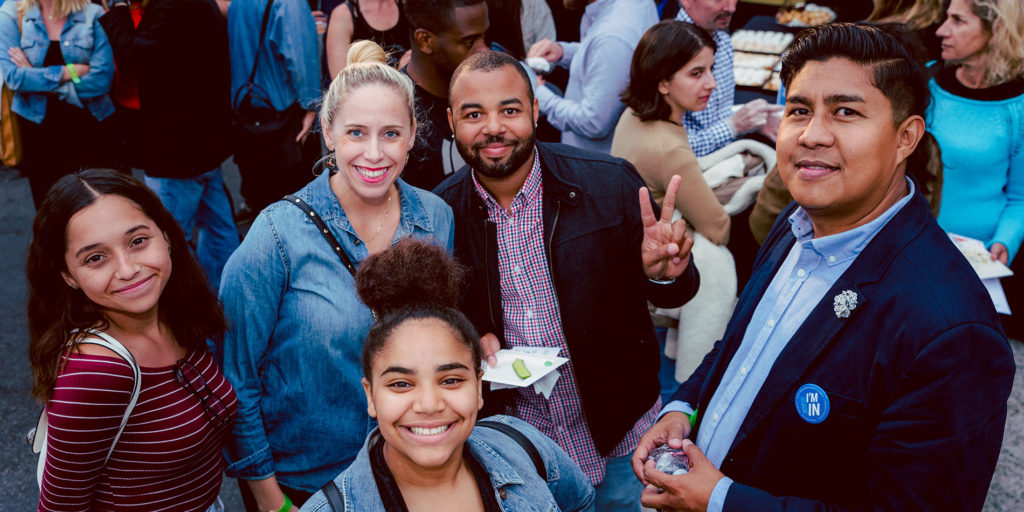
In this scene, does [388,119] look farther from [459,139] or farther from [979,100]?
[979,100]

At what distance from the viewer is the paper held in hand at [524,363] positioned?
225cm

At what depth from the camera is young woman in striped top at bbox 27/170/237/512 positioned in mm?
1858

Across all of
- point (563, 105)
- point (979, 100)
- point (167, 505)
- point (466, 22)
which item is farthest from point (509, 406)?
point (979, 100)

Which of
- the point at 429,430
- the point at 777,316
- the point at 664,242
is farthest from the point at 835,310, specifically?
the point at 429,430

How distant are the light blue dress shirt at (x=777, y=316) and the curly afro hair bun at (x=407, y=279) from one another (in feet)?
2.50

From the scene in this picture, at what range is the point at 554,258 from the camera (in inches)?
97.5

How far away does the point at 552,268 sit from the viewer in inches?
97.6

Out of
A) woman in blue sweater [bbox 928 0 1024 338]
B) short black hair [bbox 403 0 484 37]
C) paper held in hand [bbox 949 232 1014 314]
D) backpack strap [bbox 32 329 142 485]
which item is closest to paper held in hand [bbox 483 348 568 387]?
backpack strap [bbox 32 329 142 485]

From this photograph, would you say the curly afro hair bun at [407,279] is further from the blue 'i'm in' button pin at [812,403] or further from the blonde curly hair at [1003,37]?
the blonde curly hair at [1003,37]

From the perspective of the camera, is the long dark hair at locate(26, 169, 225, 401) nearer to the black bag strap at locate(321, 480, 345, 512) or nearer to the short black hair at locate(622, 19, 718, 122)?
the black bag strap at locate(321, 480, 345, 512)

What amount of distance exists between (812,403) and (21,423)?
4.08m

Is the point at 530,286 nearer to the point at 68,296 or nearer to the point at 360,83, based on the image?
the point at 360,83

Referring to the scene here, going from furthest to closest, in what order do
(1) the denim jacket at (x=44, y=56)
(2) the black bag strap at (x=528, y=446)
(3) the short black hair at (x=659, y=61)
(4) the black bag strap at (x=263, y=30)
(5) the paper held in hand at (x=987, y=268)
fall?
(1) the denim jacket at (x=44, y=56) < (4) the black bag strap at (x=263, y=30) < (3) the short black hair at (x=659, y=61) < (5) the paper held in hand at (x=987, y=268) < (2) the black bag strap at (x=528, y=446)

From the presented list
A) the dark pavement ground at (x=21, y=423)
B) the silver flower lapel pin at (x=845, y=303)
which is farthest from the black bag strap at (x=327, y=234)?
the dark pavement ground at (x=21, y=423)
